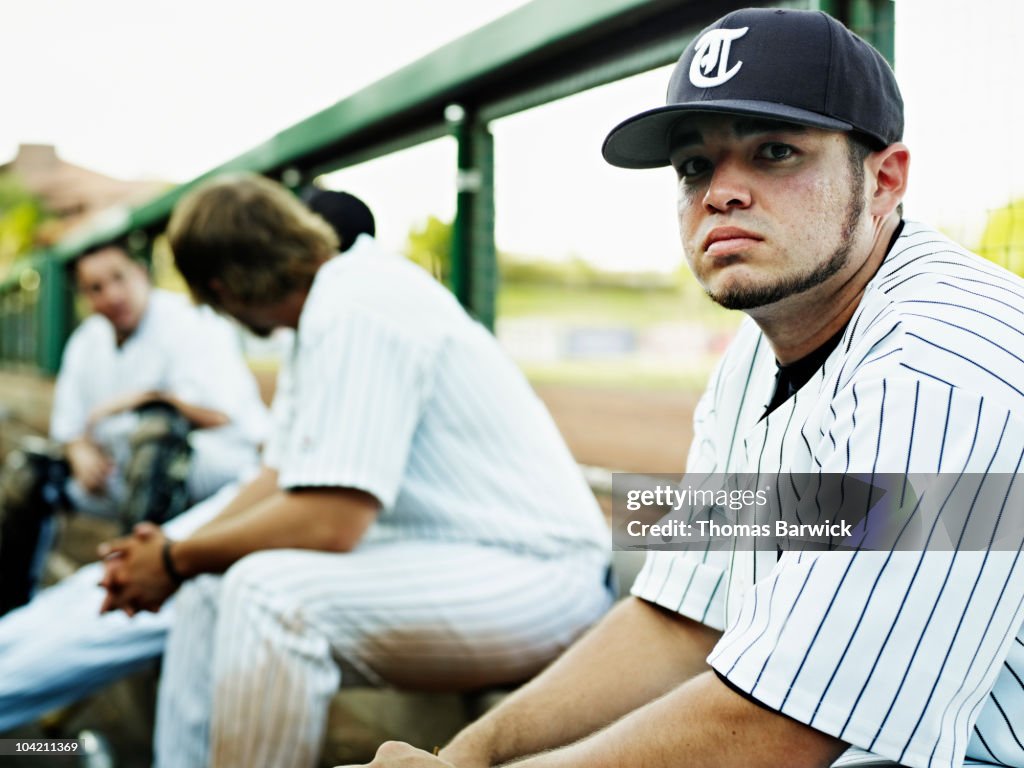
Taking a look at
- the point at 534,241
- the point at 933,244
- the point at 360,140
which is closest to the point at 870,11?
the point at 933,244

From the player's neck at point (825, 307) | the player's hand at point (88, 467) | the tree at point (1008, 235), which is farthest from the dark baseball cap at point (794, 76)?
the player's hand at point (88, 467)

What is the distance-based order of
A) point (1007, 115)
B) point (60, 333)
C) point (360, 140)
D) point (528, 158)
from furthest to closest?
1. point (60, 333)
2. point (360, 140)
3. point (528, 158)
4. point (1007, 115)

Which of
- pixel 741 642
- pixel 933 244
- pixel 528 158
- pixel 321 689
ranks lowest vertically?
pixel 321 689

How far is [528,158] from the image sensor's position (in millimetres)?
3195

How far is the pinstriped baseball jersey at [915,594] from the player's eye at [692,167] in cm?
32

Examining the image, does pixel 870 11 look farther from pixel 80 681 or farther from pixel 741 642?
pixel 80 681

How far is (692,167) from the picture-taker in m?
1.30

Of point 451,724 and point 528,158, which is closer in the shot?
point 451,724

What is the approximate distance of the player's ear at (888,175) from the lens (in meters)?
1.22

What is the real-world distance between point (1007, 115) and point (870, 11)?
28 cm

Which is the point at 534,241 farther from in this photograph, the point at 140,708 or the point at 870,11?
the point at 870,11

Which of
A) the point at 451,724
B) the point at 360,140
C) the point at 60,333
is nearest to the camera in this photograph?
the point at 451,724

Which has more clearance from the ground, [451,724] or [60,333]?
[60,333]

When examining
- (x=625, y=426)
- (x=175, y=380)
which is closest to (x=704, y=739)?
(x=175, y=380)
